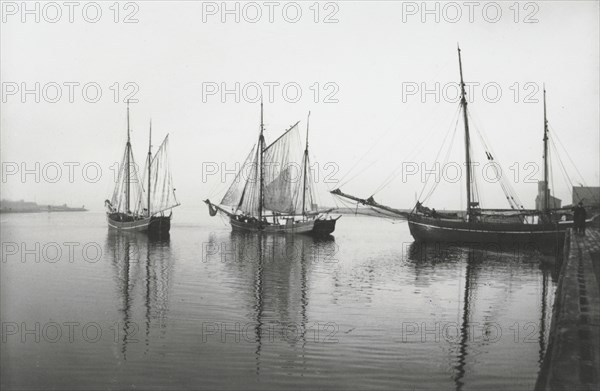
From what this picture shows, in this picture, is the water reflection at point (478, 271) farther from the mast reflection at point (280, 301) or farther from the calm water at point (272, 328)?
the mast reflection at point (280, 301)

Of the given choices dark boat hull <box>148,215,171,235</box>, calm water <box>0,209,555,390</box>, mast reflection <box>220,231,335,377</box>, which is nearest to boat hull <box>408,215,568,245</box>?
calm water <box>0,209,555,390</box>

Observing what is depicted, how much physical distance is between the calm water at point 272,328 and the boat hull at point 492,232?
1465cm

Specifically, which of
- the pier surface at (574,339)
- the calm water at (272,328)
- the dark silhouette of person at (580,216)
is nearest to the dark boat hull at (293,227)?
the dark silhouette of person at (580,216)

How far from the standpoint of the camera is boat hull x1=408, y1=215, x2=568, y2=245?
4156 cm

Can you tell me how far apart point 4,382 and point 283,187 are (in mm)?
56069

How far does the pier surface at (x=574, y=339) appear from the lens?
21.8 ft

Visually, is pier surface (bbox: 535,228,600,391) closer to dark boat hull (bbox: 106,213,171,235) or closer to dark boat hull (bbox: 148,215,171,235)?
dark boat hull (bbox: 148,215,171,235)

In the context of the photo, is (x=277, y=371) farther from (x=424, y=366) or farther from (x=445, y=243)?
(x=445, y=243)

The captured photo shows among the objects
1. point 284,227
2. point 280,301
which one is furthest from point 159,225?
point 280,301

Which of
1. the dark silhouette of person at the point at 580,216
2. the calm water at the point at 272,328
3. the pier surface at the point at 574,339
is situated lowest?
the calm water at the point at 272,328

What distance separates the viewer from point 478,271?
27.5m

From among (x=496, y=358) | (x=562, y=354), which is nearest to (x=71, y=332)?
(x=496, y=358)

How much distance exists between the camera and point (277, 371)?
1025 centimetres

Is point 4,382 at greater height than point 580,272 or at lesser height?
lesser
